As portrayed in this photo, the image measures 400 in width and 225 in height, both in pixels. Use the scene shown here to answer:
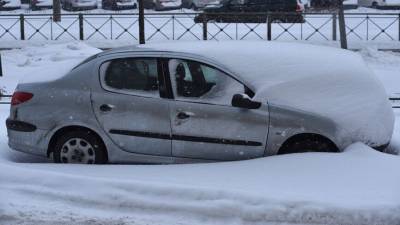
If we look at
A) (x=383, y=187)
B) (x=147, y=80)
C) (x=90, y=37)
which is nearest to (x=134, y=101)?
(x=147, y=80)

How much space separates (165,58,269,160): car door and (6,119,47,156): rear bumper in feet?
4.35

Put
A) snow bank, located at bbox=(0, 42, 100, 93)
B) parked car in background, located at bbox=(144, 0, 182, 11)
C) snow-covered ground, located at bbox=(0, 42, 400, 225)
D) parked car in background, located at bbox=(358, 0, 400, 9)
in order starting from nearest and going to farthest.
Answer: snow-covered ground, located at bbox=(0, 42, 400, 225) < snow bank, located at bbox=(0, 42, 100, 93) < parked car in background, located at bbox=(358, 0, 400, 9) < parked car in background, located at bbox=(144, 0, 182, 11)

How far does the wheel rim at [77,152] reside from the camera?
6484mm

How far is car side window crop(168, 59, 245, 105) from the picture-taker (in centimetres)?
629

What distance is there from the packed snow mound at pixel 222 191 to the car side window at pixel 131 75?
0.77 meters

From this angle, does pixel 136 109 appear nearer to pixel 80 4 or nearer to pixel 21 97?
pixel 21 97

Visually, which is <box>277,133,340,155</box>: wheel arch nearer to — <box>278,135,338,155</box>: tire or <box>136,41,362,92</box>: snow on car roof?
<box>278,135,338,155</box>: tire

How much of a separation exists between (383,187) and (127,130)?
2442 millimetres

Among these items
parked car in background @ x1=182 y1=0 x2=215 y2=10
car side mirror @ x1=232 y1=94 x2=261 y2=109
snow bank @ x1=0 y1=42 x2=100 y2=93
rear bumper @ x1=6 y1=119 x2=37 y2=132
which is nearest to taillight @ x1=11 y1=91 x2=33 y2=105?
rear bumper @ x1=6 y1=119 x2=37 y2=132

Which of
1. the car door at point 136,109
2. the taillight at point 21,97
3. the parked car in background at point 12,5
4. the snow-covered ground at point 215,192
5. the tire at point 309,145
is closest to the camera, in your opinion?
the snow-covered ground at point 215,192

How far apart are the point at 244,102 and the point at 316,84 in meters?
0.78

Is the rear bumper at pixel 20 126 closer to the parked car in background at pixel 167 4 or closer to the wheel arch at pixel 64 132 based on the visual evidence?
the wheel arch at pixel 64 132

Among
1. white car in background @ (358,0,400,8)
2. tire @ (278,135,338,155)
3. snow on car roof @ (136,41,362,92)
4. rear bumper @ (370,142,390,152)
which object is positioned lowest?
white car in background @ (358,0,400,8)

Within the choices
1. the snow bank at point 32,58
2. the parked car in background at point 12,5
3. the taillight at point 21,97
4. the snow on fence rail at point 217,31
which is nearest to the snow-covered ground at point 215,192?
the taillight at point 21,97
